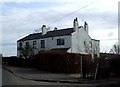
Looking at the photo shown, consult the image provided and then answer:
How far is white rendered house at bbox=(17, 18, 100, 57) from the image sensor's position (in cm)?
6313

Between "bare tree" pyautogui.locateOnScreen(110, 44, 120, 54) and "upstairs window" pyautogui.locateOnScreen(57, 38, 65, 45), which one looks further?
"upstairs window" pyautogui.locateOnScreen(57, 38, 65, 45)

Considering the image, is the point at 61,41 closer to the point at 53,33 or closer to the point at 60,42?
the point at 60,42

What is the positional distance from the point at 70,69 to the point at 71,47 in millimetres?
21494

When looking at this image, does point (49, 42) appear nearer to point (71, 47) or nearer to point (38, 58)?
point (71, 47)

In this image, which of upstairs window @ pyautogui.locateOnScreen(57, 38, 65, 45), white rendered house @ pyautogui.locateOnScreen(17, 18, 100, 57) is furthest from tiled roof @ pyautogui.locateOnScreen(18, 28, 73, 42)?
upstairs window @ pyautogui.locateOnScreen(57, 38, 65, 45)

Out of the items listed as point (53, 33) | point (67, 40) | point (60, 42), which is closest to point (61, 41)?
point (60, 42)

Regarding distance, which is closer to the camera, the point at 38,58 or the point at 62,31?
the point at 38,58

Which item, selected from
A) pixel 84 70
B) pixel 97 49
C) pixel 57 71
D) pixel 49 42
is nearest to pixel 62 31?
pixel 49 42

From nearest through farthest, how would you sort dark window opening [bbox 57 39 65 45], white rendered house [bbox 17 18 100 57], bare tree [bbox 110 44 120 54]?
bare tree [bbox 110 44 120 54] < white rendered house [bbox 17 18 100 57] < dark window opening [bbox 57 39 65 45]

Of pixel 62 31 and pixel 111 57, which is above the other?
pixel 62 31

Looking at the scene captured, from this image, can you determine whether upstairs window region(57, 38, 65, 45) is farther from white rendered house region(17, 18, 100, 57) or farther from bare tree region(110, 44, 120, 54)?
bare tree region(110, 44, 120, 54)

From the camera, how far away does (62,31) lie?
67.2m

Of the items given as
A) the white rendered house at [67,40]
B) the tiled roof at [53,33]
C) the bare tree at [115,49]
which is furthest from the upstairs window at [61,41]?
the bare tree at [115,49]

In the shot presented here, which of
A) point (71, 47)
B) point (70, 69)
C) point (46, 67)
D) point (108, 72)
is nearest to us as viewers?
point (108, 72)
